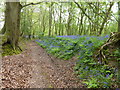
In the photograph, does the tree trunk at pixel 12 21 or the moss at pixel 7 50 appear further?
the tree trunk at pixel 12 21

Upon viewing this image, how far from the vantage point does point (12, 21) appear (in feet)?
27.7

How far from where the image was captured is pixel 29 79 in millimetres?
5043

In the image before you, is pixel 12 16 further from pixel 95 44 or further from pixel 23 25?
pixel 23 25

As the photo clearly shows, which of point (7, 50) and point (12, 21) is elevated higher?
point (12, 21)

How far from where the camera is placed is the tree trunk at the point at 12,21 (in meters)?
8.38

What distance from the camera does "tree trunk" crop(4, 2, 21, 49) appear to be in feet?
27.5

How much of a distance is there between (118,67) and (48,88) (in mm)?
3033

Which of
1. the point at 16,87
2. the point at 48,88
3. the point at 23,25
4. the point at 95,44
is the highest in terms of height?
the point at 23,25

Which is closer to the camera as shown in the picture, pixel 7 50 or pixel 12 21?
pixel 7 50

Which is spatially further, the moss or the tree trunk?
the tree trunk

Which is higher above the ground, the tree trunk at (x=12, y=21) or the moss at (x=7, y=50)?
the tree trunk at (x=12, y=21)

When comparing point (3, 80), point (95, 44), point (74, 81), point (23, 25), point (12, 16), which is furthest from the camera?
point (23, 25)

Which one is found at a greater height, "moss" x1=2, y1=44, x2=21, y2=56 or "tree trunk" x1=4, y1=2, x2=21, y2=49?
"tree trunk" x1=4, y1=2, x2=21, y2=49

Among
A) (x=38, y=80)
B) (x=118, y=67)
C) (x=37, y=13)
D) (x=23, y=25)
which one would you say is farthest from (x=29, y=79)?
(x=37, y=13)
